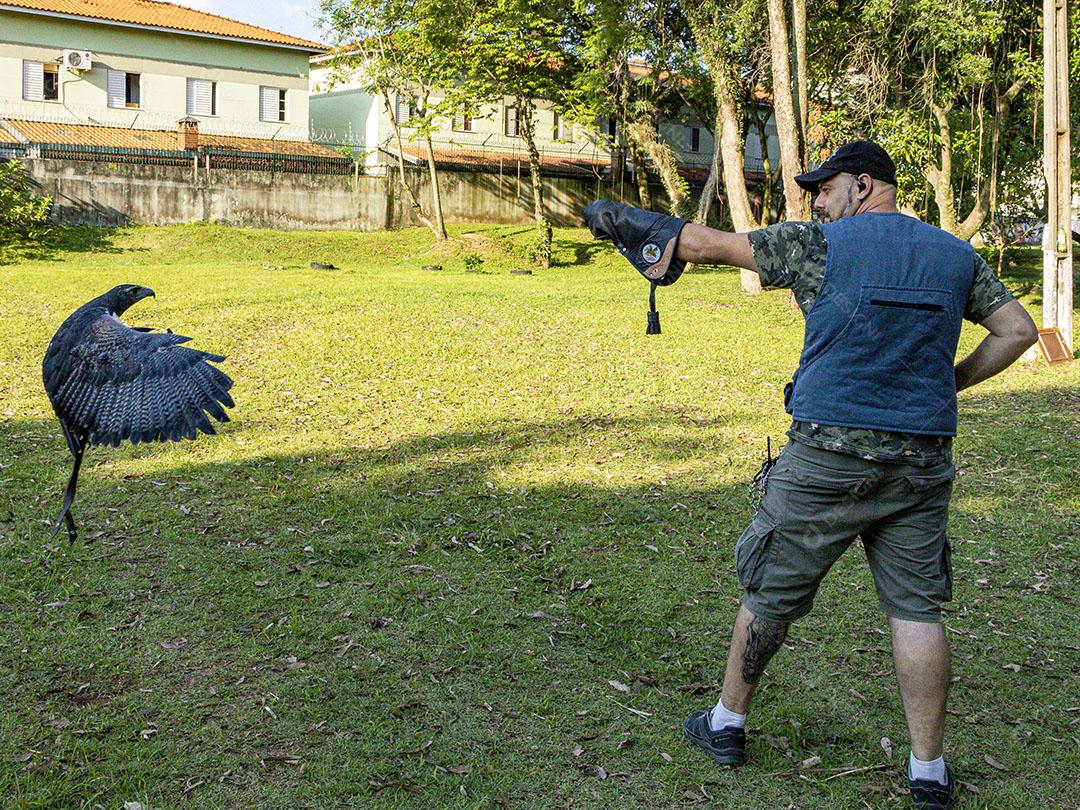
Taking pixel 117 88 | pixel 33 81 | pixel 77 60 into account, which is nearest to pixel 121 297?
pixel 77 60

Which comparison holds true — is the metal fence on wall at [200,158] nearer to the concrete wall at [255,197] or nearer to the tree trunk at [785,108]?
the concrete wall at [255,197]

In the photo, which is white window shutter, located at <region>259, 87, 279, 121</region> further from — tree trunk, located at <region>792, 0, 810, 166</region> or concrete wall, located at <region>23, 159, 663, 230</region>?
tree trunk, located at <region>792, 0, 810, 166</region>

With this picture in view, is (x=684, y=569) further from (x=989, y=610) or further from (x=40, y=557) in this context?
(x=40, y=557)

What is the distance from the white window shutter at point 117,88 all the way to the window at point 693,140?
22000 mm

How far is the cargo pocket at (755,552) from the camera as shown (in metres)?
3.64

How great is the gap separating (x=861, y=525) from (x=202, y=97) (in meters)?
35.4

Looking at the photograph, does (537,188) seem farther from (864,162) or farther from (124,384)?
(864,162)

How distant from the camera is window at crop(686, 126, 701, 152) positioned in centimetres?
4359

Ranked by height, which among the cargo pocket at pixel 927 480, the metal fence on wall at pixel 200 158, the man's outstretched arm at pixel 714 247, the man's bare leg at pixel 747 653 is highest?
the metal fence on wall at pixel 200 158

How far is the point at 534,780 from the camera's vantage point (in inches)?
152

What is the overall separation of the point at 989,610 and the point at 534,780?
2896 millimetres

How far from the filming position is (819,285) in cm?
346

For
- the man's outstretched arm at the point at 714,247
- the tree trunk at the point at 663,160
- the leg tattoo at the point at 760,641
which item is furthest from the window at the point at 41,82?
the leg tattoo at the point at 760,641

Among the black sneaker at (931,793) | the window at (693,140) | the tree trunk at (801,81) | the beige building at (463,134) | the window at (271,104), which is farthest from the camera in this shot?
the window at (693,140)
